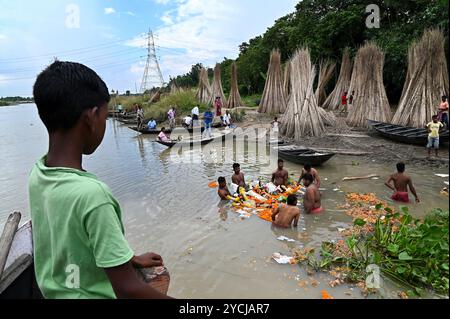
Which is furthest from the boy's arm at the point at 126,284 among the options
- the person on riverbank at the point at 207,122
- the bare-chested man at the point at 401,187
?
the person on riverbank at the point at 207,122

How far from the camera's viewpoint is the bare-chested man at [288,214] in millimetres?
5789

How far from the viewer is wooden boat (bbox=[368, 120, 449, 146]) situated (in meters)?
10.2

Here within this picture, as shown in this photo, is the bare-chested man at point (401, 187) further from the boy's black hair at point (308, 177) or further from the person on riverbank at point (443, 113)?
the person on riverbank at point (443, 113)

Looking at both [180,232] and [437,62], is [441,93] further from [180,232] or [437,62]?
[180,232]

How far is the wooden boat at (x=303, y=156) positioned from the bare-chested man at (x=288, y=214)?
11.9 ft

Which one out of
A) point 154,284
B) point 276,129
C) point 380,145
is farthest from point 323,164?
Result: point 154,284

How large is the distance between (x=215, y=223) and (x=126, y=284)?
17.2ft

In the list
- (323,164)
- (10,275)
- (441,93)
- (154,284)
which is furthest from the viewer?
(441,93)

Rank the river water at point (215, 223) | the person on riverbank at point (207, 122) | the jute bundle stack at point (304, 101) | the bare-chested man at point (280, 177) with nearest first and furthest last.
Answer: the river water at point (215, 223), the bare-chested man at point (280, 177), the jute bundle stack at point (304, 101), the person on riverbank at point (207, 122)

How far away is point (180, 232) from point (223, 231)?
80cm

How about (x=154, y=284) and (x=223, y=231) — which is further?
(x=223, y=231)

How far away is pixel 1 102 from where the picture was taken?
121m

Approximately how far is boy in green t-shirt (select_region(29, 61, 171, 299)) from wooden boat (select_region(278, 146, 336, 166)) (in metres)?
8.47

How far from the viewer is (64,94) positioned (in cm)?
114
